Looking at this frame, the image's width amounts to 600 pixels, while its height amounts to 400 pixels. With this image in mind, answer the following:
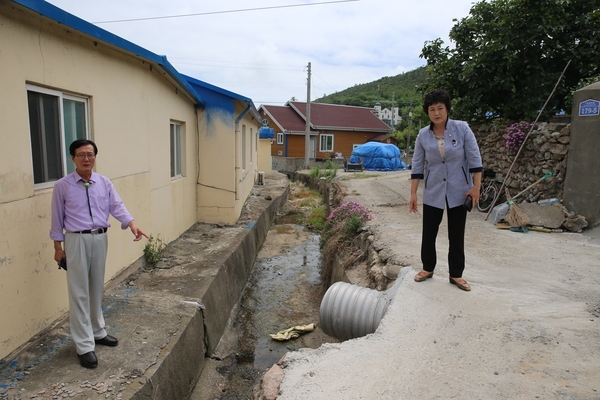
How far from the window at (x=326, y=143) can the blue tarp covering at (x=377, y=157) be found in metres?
7.15

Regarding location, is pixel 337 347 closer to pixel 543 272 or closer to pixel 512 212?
pixel 543 272

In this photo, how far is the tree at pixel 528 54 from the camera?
896 centimetres

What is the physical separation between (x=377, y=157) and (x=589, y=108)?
1911 cm

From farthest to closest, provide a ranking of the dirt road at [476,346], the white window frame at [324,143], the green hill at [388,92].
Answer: the green hill at [388,92] → the white window frame at [324,143] → the dirt road at [476,346]

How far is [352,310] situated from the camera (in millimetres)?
3820

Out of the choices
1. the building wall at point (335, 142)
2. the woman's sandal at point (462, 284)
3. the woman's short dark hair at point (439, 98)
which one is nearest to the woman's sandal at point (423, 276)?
the woman's sandal at point (462, 284)

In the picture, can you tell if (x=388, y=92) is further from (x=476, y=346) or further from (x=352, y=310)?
(x=476, y=346)

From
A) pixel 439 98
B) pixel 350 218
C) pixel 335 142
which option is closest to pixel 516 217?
pixel 350 218

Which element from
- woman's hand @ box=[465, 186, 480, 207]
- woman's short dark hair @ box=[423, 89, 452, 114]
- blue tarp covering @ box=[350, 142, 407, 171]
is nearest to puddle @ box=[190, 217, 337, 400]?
woman's hand @ box=[465, 186, 480, 207]

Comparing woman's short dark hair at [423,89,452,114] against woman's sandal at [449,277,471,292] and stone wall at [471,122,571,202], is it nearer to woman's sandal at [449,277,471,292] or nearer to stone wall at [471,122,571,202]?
woman's sandal at [449,277,471,292]

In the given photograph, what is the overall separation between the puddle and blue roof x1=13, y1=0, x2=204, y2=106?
3994 mm

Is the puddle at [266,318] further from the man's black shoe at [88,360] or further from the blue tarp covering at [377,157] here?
the blue tarp covering at [377,157]

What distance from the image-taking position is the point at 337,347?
3.19 m

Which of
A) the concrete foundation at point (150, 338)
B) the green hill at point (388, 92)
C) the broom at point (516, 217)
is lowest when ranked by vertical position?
the concrete foundation at point (150, 338)
